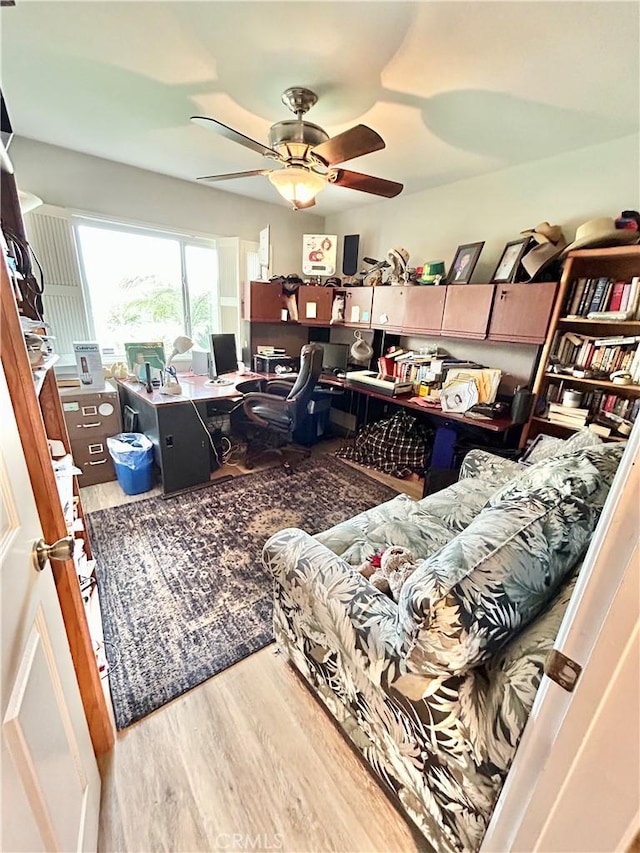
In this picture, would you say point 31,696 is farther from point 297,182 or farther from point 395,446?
point 395,446

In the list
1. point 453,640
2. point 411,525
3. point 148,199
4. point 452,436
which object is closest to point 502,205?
point 452,436

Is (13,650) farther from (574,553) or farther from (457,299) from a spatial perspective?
(457,299)

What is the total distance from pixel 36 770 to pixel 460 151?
3.41 metres

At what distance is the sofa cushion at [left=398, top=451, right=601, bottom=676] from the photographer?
719mm

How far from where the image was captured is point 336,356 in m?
4.04

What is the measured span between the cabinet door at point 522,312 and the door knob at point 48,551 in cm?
273

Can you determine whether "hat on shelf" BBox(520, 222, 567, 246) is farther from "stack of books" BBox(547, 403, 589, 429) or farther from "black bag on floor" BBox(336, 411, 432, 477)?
"black bag on floor" BBox(336, 411, 432, 477)

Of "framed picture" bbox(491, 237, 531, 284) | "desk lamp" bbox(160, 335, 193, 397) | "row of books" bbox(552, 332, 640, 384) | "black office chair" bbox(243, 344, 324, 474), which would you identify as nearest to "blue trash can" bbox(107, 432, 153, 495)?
"desk lamp" bbox(160, 335, 193, 397)

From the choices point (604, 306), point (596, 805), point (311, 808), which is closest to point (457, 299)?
point (604, 306)

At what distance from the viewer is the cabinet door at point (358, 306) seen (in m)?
3.43

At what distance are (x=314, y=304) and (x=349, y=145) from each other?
2008 millimetres

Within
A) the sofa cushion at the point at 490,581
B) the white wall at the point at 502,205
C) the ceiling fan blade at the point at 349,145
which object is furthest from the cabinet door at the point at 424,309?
the sofa cushion at the point at 490,581

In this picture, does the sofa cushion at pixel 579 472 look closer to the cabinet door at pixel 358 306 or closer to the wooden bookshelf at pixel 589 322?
the wooden bookshelf at pixel 589 322

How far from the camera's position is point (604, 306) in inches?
83.3
